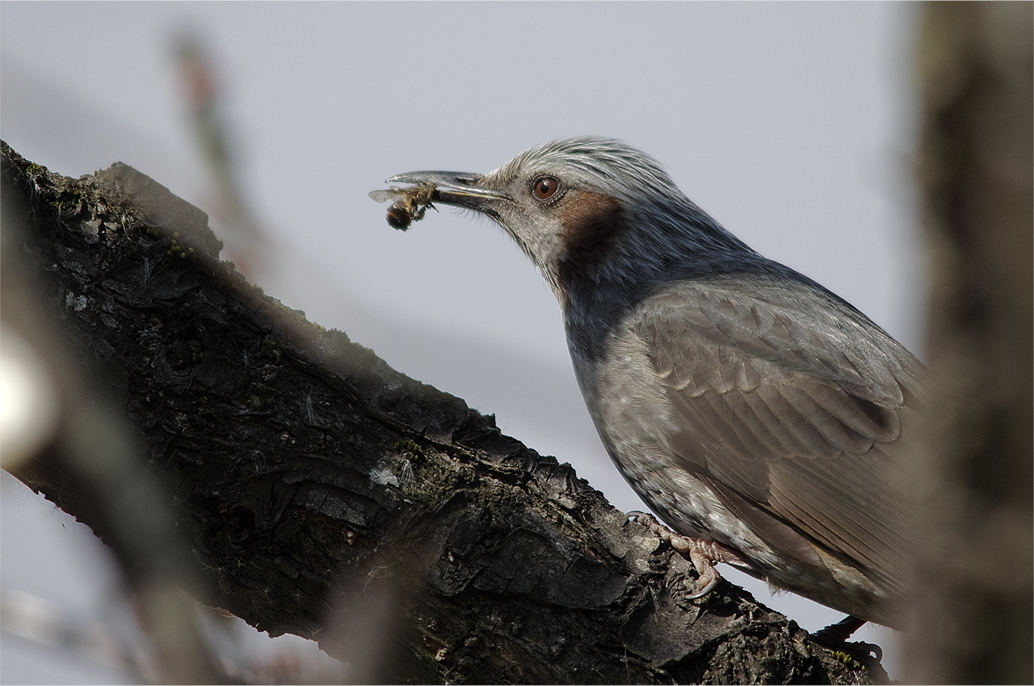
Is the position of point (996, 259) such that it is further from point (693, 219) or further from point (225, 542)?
point (693, 219)

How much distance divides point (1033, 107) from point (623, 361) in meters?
3.72

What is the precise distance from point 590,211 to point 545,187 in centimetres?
38

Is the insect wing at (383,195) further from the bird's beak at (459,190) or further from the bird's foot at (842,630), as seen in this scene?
the bird's foot at (842,630)

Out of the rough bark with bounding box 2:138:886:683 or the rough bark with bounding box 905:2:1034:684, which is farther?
the rough bark with bounding box 2:138:886:683

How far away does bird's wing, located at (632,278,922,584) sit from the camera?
4.25 m

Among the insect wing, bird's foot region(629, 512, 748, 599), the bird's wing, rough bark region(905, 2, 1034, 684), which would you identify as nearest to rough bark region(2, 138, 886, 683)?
bird's foot region(629, 512, 748, 599)

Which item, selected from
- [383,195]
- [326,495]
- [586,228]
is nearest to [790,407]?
[586,228]

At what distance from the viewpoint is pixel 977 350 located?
4.44 ft

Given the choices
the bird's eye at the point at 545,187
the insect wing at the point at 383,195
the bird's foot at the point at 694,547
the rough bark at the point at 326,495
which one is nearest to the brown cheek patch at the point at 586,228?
the bird's eye at the point at 545,187

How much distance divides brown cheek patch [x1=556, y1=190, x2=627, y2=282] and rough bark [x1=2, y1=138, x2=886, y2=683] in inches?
92.8

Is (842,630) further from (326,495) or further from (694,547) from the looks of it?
(326,495)

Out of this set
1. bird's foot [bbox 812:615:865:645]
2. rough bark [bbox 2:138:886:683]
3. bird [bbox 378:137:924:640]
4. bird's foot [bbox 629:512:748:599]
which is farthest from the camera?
bird's foot [bbox 812:615:865:645]

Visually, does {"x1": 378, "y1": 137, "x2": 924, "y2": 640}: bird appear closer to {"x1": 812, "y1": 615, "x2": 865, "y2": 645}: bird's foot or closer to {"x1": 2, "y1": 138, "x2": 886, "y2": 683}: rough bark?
{"x1": 812, "y1": 615, "x2": 865, "y2": 645}: bird's foot

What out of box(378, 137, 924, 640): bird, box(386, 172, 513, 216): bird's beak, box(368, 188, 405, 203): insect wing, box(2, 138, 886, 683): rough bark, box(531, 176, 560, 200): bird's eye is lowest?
box(2, 138, 886, 683): rough bark
